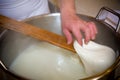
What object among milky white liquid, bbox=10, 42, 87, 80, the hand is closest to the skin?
the hand

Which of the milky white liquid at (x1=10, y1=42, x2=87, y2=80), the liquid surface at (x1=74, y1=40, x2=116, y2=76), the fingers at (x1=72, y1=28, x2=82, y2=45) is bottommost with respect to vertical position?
the milky white liquid at (x1=10, y1=42, x2=87, y2=80)

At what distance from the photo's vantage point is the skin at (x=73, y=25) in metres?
0.67

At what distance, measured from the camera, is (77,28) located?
2.23 feet

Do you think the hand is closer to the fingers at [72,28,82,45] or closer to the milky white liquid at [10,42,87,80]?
the fingers at [72,28,82,45]

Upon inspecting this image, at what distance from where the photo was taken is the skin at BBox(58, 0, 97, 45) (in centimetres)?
67

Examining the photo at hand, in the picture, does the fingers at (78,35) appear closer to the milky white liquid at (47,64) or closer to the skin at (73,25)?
the skin at (73,25)

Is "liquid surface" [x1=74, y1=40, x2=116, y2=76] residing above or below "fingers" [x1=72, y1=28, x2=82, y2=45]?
below

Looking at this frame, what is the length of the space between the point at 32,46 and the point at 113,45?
1.07 feet

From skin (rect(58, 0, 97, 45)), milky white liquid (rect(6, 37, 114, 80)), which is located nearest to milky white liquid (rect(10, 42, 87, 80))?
milky white liquid (rect(6, 37, 114, 80))

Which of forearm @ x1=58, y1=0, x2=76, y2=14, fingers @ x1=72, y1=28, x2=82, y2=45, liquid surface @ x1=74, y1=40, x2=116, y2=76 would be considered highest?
forearm @ x1=58, y1=0, x2=76, y2=14

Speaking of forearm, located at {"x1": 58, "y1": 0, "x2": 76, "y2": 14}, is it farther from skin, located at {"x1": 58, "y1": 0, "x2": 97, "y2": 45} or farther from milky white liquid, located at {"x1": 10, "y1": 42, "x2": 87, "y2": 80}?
milky white liquid, located at {"x1": 10, "y1": 42, "x2": 87, "y2": 80}

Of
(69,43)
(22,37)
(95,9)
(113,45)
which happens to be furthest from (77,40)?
(95,9)

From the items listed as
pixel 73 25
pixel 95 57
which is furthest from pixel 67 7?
pixel 95 57

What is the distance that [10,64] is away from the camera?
31.0 inches
